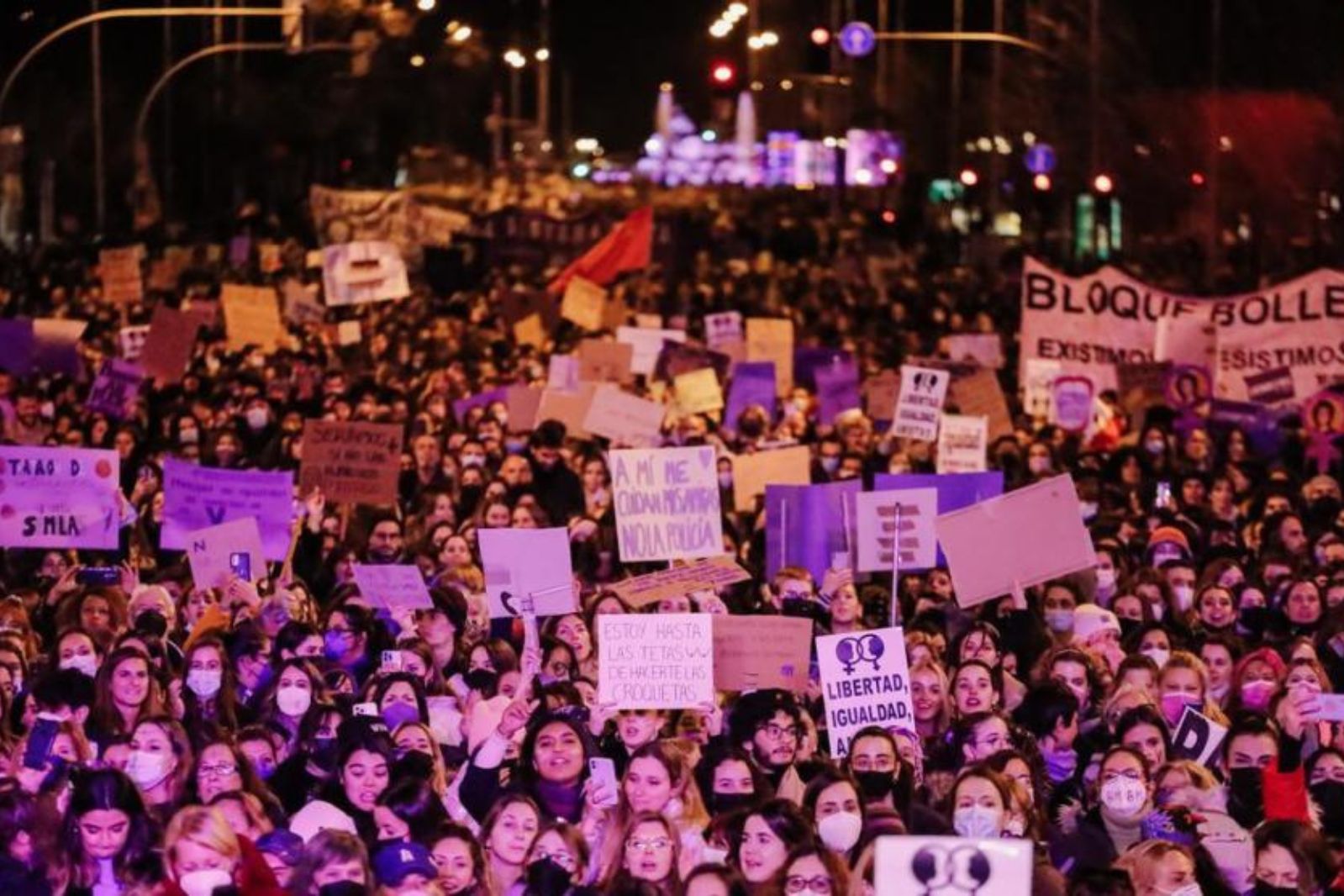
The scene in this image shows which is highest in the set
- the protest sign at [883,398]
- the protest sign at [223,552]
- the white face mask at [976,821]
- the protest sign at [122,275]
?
the protest sign at [122,275]

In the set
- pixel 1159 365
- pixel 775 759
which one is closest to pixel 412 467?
pixel 1159 365

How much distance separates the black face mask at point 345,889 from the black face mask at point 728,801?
1664 millimetres

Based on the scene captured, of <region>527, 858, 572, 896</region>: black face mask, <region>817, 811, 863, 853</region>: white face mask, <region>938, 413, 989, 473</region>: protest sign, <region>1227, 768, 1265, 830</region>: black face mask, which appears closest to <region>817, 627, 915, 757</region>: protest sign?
<region>1227, 768, 1265, 830</region>: black face mask

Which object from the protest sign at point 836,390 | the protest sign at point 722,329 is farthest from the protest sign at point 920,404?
the protest sign at point 722,329

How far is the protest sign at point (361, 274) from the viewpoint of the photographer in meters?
25.2

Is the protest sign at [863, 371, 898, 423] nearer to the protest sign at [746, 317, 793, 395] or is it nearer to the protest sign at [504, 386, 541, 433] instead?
the protest sign at [746, 317, 793, 395]

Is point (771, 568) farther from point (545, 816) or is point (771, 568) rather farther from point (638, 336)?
point (638, 336)

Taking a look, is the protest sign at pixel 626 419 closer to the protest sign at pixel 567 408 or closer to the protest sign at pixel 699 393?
the protest sign at pixel 567 408

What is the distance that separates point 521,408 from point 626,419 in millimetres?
1538

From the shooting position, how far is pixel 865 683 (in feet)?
34.8

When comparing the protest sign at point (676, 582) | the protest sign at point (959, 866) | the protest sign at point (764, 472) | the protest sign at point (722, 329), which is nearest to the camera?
the protest sign at point (959, 866)

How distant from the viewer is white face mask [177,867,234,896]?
799cm

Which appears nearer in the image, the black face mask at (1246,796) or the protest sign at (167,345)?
the black face mask at (1246,796)

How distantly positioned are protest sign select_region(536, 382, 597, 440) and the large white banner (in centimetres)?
413
